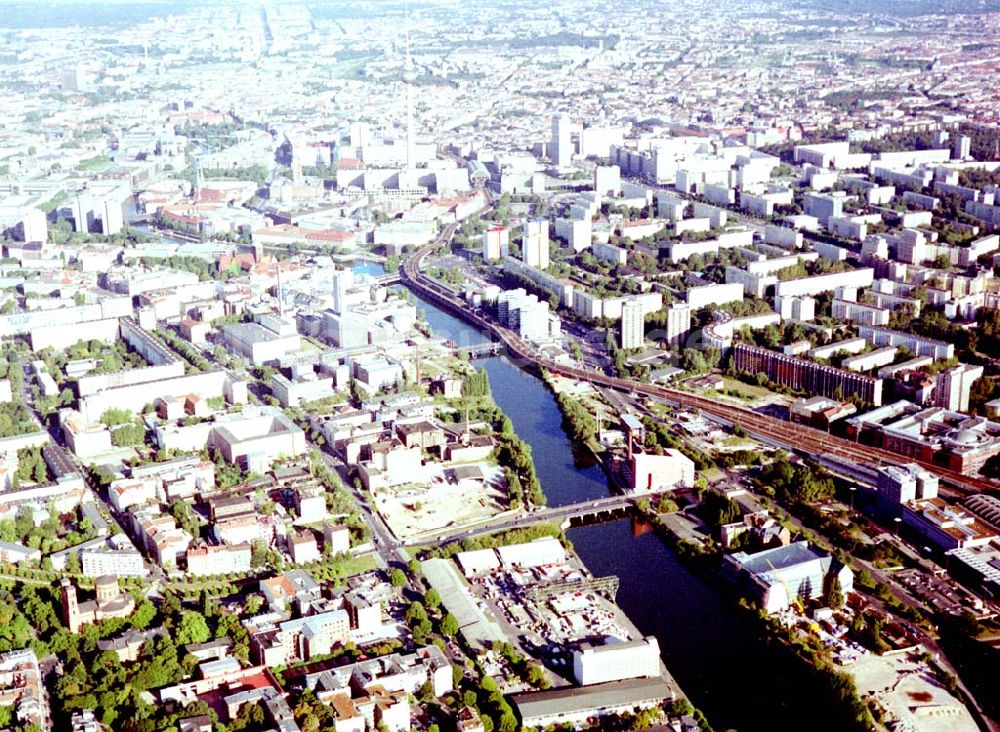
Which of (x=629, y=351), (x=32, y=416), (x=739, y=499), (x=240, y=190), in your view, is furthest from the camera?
(x=240, y=190)

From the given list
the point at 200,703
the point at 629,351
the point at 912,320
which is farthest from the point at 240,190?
the point at 200,703

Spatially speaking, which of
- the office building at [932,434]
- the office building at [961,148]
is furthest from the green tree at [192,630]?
the office building at [961,148]

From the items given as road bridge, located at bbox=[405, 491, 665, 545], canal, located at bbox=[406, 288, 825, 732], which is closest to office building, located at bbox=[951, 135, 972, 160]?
canal, located at bbox=[406, 288, 825, 732]

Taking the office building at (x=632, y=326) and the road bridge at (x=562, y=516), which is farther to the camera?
the office building at (x=632, y=326)

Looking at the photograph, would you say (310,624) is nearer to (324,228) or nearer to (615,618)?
(615,618)

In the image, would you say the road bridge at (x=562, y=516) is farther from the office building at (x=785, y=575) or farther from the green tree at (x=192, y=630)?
the green tree at (x=192, y=630)

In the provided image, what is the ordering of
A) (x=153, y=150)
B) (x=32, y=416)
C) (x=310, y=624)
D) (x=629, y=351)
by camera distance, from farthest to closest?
(x=153, y=150)
(x=629, y=351)
(x=32, y=416)
(x=310, y=624)

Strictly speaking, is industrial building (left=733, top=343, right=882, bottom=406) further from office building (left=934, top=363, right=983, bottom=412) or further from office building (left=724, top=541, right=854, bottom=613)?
office building (left=724, top=541, right=854, bottom=613)
